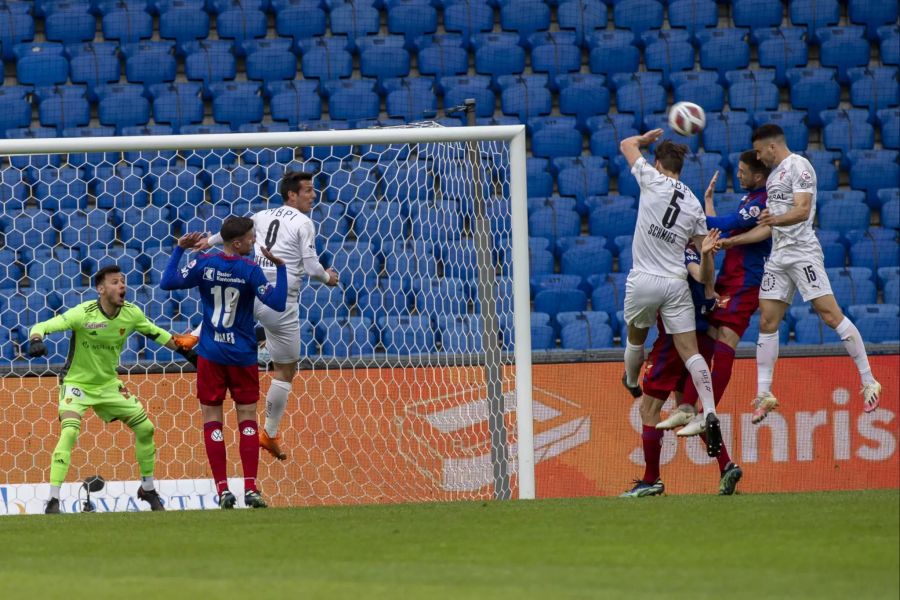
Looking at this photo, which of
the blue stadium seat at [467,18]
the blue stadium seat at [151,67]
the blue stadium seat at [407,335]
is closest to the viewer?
the blue stadium seat at [407,335]

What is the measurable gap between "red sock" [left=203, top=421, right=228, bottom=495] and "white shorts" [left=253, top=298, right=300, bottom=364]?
0.94 m

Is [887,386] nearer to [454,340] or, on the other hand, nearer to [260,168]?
[454,340]

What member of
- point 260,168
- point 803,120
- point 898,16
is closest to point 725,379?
point 260,168

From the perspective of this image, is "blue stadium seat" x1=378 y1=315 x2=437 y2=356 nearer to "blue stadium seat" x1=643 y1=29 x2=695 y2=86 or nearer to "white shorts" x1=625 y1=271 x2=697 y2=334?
"white shorts" x1=625 y1=271 x2=697 y2=334

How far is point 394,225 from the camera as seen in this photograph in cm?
1042

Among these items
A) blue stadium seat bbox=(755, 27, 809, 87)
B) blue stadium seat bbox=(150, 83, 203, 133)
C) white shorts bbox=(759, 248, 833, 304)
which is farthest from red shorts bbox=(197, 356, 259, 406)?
blue stadium seat bbox=(755, 27, 809, 87)

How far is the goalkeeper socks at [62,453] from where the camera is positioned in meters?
8.62

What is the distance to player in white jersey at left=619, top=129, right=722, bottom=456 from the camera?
307 inches

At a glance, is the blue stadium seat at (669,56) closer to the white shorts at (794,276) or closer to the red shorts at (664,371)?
the white shorts at (794,276)

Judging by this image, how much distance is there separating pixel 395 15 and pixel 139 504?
323 inches

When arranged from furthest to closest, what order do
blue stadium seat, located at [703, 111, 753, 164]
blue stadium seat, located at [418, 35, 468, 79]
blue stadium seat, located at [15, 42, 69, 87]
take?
blue stadium seat, located at [418, 35, 468, 79] → blue stadium seat, located at [15, 42, 69, 87] → blue stadium seat, located at [703, 111, 753, 164]

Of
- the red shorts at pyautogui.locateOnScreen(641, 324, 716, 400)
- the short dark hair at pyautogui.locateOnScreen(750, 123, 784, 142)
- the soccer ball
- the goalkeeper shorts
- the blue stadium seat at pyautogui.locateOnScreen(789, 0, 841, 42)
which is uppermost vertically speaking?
the blue stadium seat at pyautogui.locateOnScreen(789, 0, 841, 42)

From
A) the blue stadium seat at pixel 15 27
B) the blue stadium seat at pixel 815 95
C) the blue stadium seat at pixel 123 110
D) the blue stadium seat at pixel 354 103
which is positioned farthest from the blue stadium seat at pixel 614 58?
the blue stadium seat at pixel 15 27

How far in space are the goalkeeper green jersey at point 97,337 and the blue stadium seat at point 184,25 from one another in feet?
24.5
